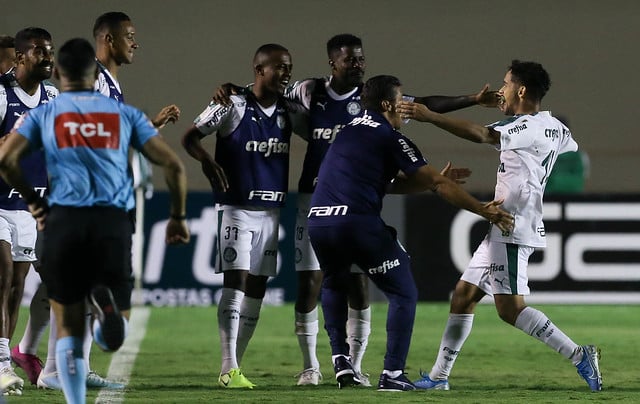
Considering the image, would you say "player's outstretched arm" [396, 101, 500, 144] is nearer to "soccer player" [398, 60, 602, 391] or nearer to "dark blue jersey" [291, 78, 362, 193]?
"soccer player" [398, 60, 602, 391]

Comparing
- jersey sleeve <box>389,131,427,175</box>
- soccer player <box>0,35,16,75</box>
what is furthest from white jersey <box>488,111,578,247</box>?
soccer player <box>0,35,16,75</box>

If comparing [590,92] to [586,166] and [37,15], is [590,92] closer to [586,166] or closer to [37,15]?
[586,166]

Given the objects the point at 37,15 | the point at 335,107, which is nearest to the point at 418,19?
the point at 37,15

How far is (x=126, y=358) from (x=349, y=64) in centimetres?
330

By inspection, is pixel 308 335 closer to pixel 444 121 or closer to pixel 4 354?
pixel 444 121

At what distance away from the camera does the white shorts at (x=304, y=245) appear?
8406mm

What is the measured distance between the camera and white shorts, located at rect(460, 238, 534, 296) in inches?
308

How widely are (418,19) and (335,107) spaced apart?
1455 cm

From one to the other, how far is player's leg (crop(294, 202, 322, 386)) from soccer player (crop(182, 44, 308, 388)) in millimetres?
180

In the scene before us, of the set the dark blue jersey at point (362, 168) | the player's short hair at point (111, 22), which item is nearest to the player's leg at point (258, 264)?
the dark blue jersey at point (362, 168)

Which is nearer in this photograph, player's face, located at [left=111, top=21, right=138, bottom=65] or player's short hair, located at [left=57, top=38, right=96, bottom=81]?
player's short hair, located at [left=57, top=38, right=96, bottom=81]

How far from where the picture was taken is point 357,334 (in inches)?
333

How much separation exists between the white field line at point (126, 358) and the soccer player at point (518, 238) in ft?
6.39

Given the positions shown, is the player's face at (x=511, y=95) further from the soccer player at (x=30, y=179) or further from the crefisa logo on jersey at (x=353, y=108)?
the soccer player at (x=30, y=179)
